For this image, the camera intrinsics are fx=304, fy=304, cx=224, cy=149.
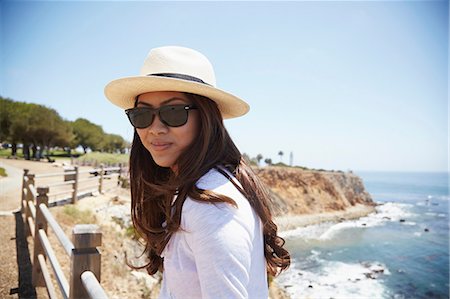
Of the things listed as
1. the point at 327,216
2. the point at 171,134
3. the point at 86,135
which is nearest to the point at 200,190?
the point at 171,134

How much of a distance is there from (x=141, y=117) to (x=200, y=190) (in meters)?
0.65

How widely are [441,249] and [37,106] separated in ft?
168

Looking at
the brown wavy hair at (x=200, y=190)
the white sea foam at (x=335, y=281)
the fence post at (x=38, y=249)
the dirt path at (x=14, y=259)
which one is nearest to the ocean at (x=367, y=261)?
the white sea foam at (x=335, y=281)

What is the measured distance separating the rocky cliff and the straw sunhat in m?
38.2

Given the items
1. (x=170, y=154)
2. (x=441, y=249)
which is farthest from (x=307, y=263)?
(x=170, y=154)

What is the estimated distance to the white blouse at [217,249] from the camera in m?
0.87

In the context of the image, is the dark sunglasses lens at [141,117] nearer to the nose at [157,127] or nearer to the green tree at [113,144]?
the nose at [157,127]

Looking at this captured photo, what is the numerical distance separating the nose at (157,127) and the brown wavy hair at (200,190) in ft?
0.46

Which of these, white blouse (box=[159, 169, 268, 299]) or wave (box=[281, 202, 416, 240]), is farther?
wave (box=[281, 202, 416, 240])

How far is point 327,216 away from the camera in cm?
4447

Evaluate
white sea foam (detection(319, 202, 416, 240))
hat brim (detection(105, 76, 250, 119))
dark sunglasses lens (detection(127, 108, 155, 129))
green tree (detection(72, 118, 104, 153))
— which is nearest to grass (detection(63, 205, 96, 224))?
hat brim (detection(105, 76, 250, 119))

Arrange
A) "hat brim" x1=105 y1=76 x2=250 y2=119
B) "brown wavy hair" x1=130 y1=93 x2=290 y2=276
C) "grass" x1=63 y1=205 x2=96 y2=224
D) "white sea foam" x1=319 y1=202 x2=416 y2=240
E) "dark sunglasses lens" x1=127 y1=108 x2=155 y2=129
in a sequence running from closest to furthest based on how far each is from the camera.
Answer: "brown wavy hair" x1=130 y1=93 x2=290 y2=276 < "hat brim" x1=105 y1=76 x2=250 y2=119 < "dark sunglasses lens" x1=127 y1=108 x2=155 y2=129 < "grass" x1=63 y1=205 x2=96 y2=224 < "white sea foam" x1=319 y1=202 x2=416 y2=240

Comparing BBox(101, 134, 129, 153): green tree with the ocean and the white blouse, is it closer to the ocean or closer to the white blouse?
the ocean

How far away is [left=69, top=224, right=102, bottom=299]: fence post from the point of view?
1.94 metres
